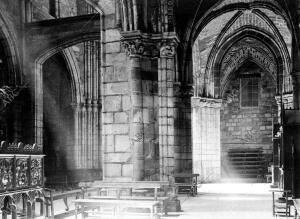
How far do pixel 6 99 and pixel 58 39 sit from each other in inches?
96.8

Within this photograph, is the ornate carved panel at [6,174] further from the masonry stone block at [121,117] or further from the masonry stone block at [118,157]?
the masonry stone block at [121,117]

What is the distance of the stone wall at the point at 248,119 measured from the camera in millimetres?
27594

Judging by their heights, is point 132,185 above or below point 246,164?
above

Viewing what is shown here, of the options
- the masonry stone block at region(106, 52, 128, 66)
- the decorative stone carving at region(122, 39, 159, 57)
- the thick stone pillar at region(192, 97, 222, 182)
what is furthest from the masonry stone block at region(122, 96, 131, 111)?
the thick stone pillar at region(192, 97, 222, 182)

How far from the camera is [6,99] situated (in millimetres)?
14133

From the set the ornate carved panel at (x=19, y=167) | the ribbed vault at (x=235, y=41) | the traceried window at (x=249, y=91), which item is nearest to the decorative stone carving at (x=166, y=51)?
the ornate carved panel at (x=19, y=167)

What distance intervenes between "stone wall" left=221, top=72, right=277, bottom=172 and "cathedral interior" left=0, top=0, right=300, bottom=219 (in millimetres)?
62

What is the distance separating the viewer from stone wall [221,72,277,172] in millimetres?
27594

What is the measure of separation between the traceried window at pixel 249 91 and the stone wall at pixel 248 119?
238 mm

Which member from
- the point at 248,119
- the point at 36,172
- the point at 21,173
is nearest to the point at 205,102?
the point at 248,119

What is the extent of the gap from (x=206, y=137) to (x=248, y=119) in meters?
6.34

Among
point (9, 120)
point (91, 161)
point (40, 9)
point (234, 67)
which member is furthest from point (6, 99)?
point (234, 67)

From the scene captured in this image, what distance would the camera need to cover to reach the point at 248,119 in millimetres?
28000

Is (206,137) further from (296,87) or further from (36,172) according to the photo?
(36,172)
